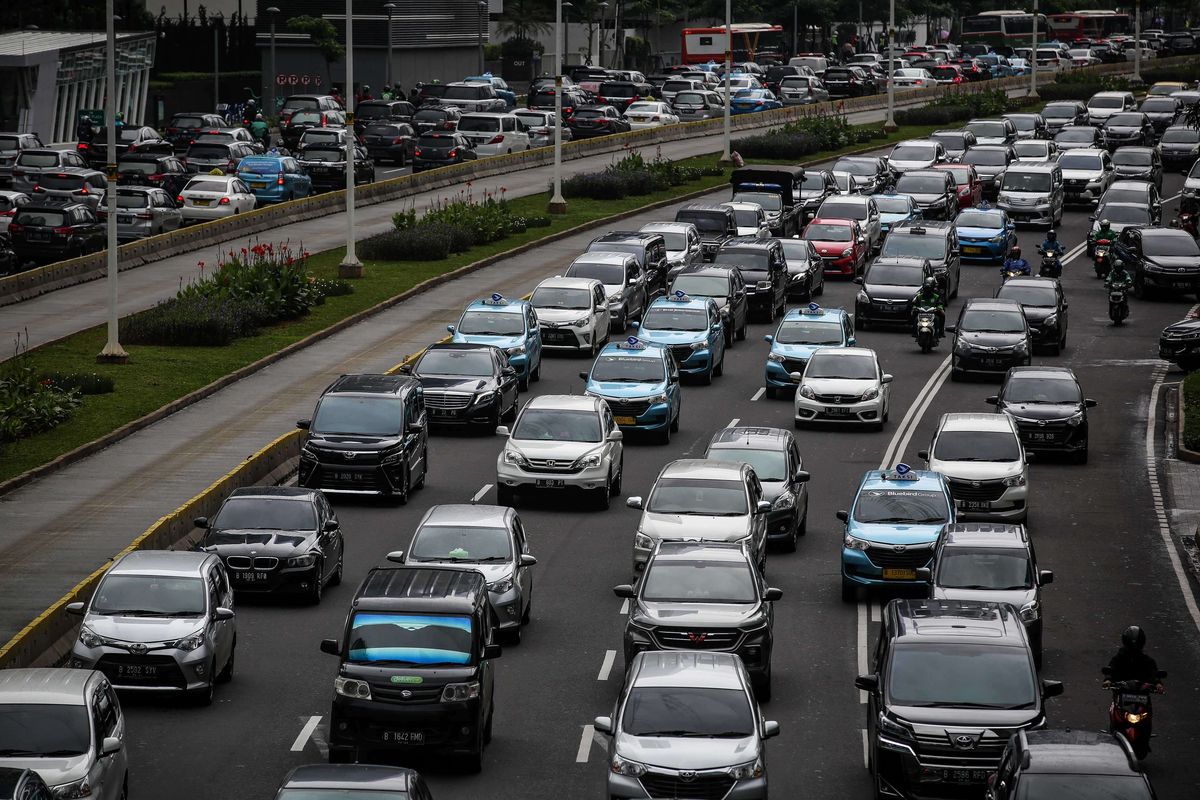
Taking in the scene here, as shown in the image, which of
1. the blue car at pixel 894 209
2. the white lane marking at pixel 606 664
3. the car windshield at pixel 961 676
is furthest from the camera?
the blue car at pixel 894 209

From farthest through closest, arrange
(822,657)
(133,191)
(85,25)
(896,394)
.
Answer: (85,25)
(133,191)
(896,394)
(822,657)

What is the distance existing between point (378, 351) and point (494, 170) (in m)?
31.1

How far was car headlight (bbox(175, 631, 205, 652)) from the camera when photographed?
2073 centimetres

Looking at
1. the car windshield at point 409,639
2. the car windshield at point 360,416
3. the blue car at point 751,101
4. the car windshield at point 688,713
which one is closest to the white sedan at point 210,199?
the car windshield at point 360,416

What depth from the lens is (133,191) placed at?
2036 inches

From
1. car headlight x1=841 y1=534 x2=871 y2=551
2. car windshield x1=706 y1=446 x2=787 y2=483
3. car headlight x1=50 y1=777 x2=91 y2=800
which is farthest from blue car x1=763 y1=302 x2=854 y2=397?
car headlight x1=50 y1=777 x2=91 y2=800

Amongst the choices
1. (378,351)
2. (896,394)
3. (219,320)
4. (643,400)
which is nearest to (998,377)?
(896,394)

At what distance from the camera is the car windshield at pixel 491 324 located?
3844 centimetres

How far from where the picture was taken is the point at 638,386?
35.1 metres

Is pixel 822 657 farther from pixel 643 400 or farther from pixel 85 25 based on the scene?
pixel 85 25

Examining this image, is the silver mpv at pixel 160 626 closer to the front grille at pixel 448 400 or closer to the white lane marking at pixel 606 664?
the white lane marking at pixel 606 664

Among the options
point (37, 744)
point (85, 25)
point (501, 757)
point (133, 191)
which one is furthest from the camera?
point (85, 25)

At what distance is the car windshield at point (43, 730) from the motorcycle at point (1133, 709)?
9.79 meters

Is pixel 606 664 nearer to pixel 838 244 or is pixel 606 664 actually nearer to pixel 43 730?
pixel 43 730
